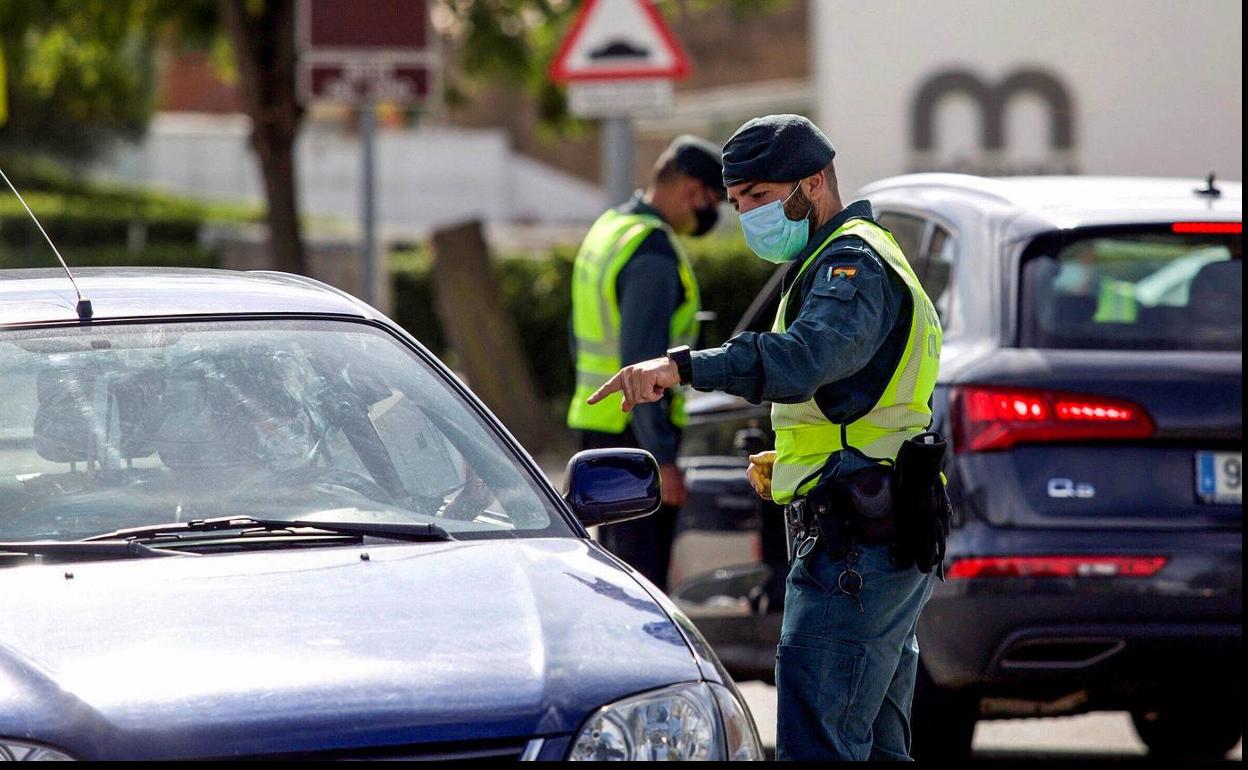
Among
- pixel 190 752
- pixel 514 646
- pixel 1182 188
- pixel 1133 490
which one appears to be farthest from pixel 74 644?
pixel 1182 188

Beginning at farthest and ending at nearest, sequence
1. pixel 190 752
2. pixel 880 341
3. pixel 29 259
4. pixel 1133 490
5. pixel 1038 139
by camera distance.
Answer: pixel 29 259 → pixel 1038 139 → pixel 1133 490 → pixel 880 341 → pixel 190 752

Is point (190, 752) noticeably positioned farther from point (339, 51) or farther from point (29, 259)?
point (29, 259)

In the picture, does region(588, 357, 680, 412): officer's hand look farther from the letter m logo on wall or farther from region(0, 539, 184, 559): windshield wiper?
the letter m logo on wall

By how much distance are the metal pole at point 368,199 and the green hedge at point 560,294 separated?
535cm

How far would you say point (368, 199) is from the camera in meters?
9.73

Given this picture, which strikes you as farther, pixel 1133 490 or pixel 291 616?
pixel 1133 490

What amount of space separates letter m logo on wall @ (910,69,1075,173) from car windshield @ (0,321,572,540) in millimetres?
12424

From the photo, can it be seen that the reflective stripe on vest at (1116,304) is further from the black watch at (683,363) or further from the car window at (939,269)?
→ the black watch at (683,363)

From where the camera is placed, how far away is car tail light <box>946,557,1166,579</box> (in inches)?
203

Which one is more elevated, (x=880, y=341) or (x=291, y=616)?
(x=880, y=341)

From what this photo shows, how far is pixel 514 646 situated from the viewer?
332cm

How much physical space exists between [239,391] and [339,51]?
222 inches

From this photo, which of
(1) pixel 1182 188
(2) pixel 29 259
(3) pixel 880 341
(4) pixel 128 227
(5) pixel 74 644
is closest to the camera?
(5) pixel 74 644

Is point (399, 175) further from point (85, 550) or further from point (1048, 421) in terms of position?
point (85, 550)
